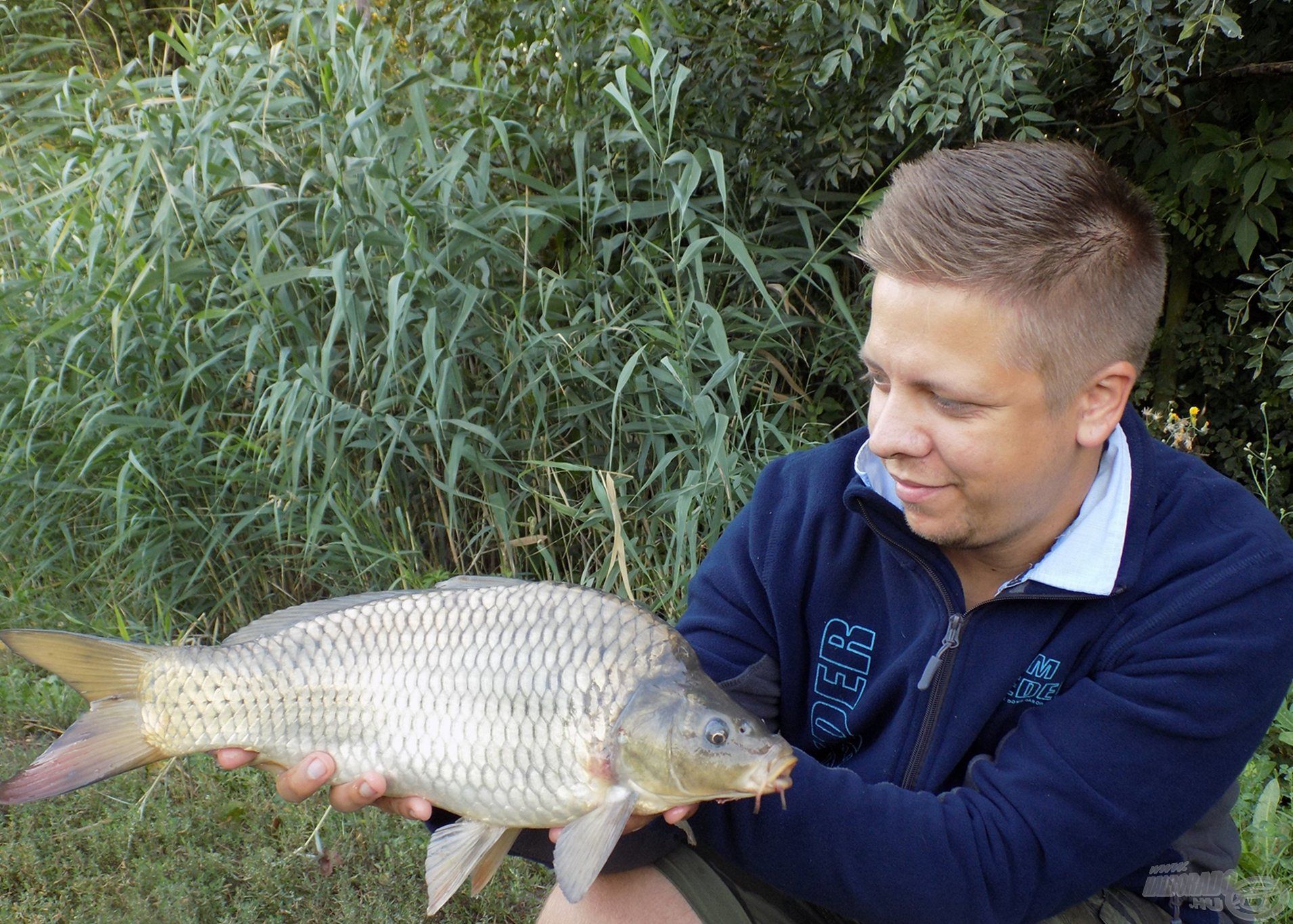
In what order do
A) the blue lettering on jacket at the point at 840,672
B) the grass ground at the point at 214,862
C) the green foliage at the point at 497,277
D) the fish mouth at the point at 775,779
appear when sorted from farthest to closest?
the green foliage at the point at 497,277, the grass ground at the point at 214,862, the blue lettering on jacket at the point at 840,672, the fish mouth at the point at 775,779

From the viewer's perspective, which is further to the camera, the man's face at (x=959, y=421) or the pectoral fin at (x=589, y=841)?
the man's face at (x=959, y=421)

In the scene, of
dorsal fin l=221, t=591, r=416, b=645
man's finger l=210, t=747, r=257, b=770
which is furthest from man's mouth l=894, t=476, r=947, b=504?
man's finger l=210, t=747, r=257, b=770

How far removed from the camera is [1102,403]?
1396 mm

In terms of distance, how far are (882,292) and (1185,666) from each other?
0.51 m

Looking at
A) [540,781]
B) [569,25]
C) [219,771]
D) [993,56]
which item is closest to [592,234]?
[569,25]

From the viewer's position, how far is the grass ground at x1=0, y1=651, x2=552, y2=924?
80.4 inches

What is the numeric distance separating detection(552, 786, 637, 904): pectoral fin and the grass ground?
36.6 inches

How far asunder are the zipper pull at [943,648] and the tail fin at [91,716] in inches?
34.1

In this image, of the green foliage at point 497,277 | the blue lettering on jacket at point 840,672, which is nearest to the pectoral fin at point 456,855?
the blue lettering on jacket at point 840,672

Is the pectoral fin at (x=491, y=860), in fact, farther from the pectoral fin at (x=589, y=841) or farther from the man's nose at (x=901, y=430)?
the man's nose at (x=901, y=430)

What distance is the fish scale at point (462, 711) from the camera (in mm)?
1204

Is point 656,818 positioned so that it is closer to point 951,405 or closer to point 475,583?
point 475,583

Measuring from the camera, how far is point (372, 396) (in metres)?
2.75

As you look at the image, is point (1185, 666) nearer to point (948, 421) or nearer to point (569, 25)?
point (948, 421)
